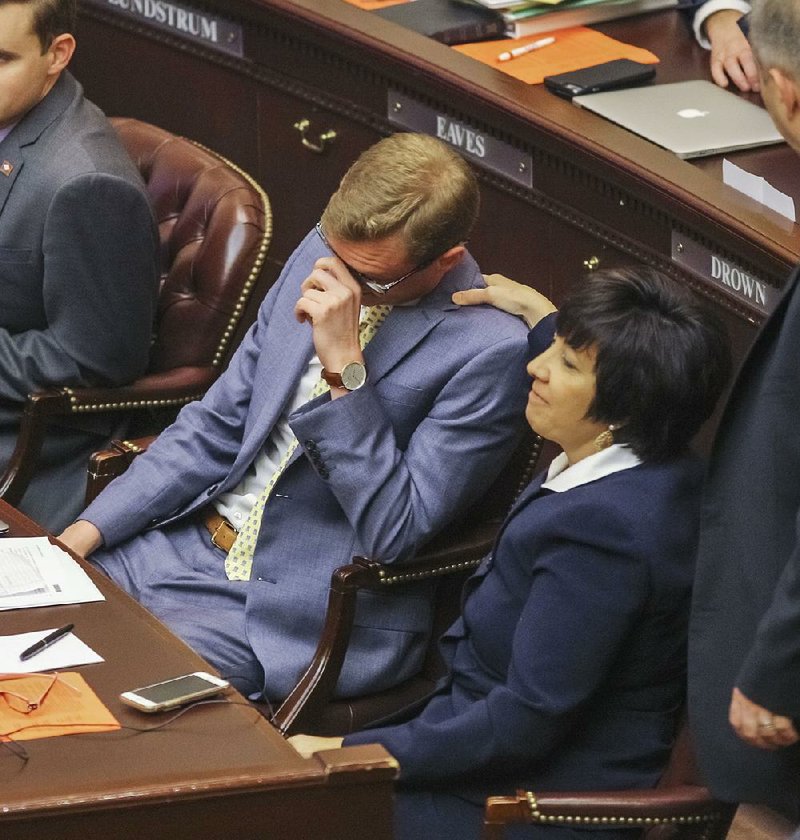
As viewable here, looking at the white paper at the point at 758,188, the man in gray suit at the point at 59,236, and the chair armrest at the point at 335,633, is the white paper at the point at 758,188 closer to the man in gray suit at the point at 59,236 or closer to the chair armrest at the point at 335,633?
the chair armrest at the point at 335,633

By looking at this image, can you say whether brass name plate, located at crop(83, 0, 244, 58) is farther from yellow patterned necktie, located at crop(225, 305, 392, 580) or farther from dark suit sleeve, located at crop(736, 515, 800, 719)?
dark suit sleeve, located at crop(736, 515, 800, 719)

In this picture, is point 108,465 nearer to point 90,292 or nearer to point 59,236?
point 90,292

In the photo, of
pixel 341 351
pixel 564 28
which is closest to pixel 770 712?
pixel 341 351

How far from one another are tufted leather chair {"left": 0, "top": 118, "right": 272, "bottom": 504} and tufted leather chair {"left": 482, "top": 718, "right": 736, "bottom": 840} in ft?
4.28

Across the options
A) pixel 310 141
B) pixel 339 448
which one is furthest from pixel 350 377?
pixel 310 141

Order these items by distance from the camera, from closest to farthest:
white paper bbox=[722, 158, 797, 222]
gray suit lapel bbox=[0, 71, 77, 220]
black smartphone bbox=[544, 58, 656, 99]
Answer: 1. white paper bbox=[722, 158, 797, 222]
2. gray suit lapel bbox=[0, 71, 77, 220]
3. black smartphone bbox=[544, 58, 656, 99]

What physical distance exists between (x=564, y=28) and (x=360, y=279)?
1238 millimetres

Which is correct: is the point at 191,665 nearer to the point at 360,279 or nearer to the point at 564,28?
the point at 360,279

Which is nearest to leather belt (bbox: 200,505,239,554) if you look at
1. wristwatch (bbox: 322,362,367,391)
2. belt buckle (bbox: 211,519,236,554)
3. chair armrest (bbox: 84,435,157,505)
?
belt buckle (bbox: 211,519,236,554)

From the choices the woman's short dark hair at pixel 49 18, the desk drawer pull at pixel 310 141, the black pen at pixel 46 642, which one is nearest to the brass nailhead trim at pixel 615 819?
the black pen at pixel 46 642

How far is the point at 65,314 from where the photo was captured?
10.1 feet

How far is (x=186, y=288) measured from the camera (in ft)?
10.6

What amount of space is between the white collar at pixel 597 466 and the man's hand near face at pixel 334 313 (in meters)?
0.43

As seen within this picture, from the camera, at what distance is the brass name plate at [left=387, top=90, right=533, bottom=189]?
3305 mm
